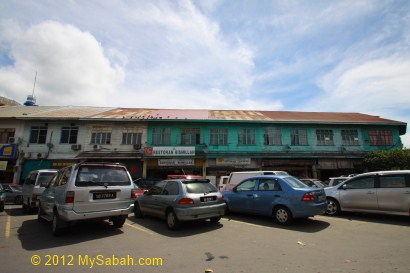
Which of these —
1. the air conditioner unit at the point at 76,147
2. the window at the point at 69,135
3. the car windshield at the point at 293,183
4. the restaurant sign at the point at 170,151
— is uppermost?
the window at the point at 69,135

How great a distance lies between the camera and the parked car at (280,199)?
22.0 feet

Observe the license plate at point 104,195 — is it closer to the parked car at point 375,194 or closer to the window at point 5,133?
the parked car at point 375,194

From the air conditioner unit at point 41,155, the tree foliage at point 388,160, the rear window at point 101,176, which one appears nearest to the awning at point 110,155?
the air conditioner unit at point 41,155

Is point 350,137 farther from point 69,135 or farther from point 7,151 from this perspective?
point 7,151

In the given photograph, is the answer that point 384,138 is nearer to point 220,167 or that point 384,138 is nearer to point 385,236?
point 220,167

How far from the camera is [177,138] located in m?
20.7

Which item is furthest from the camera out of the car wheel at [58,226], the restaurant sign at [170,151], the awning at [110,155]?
the restaurant sign at [170,151]

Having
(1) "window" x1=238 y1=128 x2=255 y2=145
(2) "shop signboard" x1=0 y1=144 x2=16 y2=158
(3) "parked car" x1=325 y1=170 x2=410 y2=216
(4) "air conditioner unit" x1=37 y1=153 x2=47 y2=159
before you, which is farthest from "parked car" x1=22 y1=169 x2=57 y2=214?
(1) "window" x1=238 y1=128 x2=255 y2=145

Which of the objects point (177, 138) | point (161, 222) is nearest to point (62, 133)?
point (177, 138)

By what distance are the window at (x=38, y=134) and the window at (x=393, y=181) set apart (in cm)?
2463

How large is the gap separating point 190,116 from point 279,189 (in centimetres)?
1591

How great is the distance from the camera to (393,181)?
24.6 ft

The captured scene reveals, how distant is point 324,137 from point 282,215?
662 inches

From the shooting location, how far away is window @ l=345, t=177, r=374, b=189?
26.2 ft
